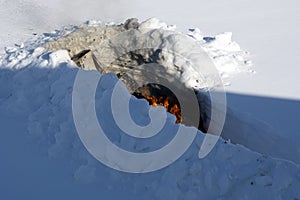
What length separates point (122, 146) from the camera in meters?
4.05

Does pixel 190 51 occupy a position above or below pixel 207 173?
above

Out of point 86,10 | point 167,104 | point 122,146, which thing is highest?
point 86,10

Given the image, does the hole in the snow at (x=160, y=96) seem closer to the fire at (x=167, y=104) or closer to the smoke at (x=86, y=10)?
the fire at (x=167, y=104)

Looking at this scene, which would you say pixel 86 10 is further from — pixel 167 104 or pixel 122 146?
pixel 122 146

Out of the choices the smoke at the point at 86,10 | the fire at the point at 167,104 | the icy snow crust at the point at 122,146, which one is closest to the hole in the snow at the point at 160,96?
the fire at the point at 167,104

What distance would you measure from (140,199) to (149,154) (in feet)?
1.37

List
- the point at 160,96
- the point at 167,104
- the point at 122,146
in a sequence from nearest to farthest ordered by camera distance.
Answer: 1. the point at 122,146
2. the point at 167,104
3. the point at 160,96

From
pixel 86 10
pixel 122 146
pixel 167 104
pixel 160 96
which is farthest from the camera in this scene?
pixel 86 10

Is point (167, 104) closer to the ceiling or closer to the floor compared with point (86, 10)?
closer to the floor

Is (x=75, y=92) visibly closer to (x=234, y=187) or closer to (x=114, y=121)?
(x=114, y=121)

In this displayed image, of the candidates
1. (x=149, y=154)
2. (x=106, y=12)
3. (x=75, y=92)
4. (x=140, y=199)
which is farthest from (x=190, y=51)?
(x=106, y=12)

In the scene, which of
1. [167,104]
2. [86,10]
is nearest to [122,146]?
[167,104]

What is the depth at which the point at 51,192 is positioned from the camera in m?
3.91

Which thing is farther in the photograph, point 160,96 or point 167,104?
point 160,96
